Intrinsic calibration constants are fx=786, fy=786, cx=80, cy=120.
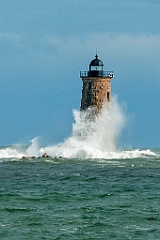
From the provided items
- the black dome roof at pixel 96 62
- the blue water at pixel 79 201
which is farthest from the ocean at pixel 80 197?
the black dome roof at pixel 96 62

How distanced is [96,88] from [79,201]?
119 ft

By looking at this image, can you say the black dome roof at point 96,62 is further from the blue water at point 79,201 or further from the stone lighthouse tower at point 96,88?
the blue water at point 79,201

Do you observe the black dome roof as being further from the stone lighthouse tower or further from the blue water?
the blue water

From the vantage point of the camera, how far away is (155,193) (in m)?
46.1

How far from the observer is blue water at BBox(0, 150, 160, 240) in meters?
34.0

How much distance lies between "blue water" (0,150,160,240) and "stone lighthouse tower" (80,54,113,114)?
1368cm

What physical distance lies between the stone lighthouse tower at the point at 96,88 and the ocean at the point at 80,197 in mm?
1384

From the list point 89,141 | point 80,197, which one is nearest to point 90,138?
point 89,141

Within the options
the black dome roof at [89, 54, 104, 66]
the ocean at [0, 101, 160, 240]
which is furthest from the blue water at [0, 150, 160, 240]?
the black dome roof at [89, 54, 104, 66]

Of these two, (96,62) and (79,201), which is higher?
(96,62)

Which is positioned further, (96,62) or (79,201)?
(96,62)

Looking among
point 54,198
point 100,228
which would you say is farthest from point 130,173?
point 100,228

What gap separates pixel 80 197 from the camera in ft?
145

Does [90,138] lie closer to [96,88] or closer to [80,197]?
[96,88]
